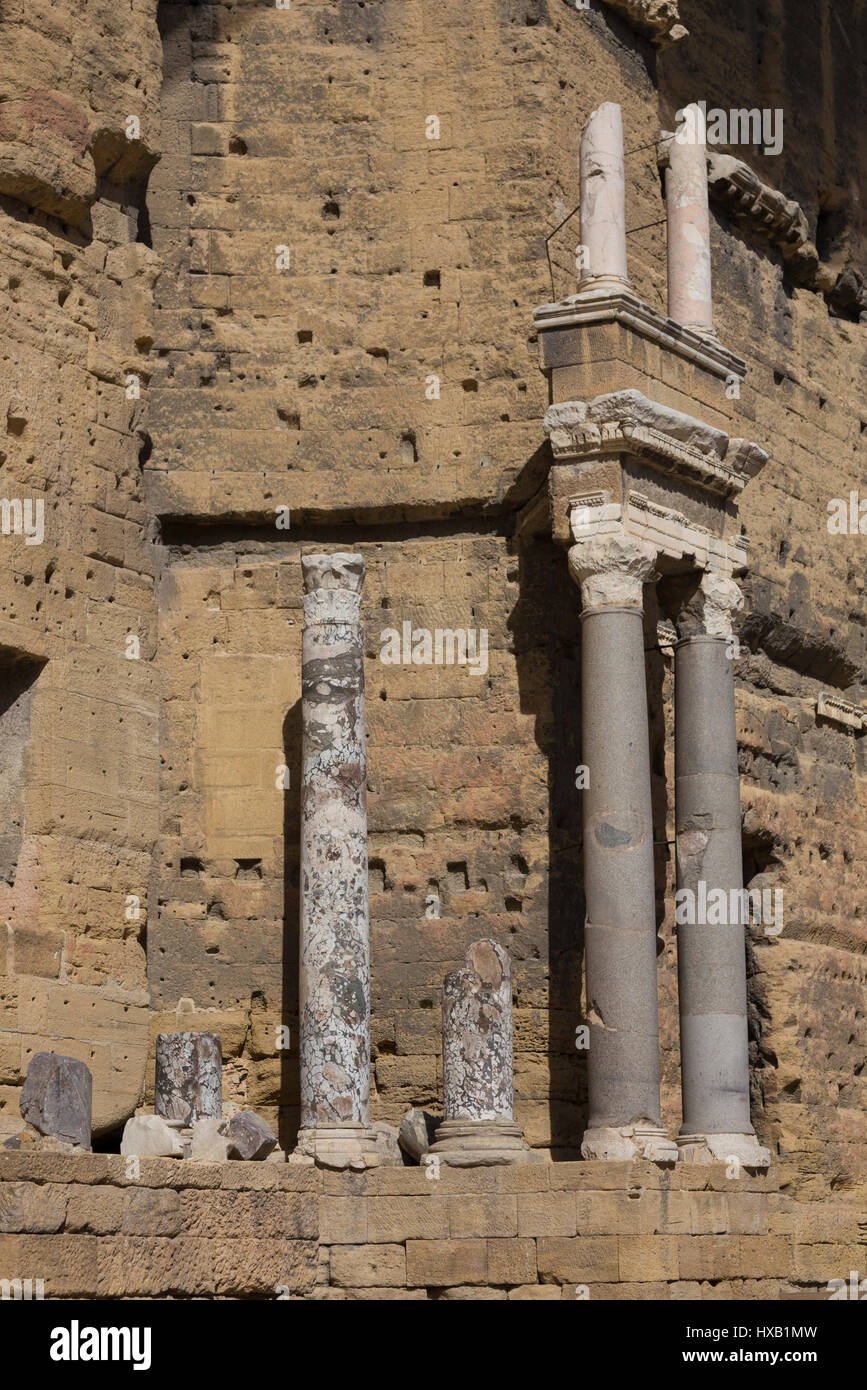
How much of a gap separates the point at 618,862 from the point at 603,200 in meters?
5.09

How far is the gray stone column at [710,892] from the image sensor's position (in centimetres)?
1642

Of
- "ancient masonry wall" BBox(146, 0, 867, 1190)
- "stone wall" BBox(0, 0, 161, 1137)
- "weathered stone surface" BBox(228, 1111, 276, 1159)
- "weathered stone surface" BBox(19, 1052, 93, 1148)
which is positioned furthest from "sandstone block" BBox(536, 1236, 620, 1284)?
"stone wall" BBox(0, 0, 161, 1137)

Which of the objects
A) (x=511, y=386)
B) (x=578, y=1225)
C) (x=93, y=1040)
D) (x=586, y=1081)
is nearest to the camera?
(x=578, y=1225)

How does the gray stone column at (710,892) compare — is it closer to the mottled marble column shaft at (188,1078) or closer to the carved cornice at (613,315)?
the carved cornice at (613,315)

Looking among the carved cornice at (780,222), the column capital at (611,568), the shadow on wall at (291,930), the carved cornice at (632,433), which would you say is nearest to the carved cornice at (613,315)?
the carved cornice at (632,433)

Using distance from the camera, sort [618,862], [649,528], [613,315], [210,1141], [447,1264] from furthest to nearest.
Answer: [649,528] < [613,315] < [618,862] < [447,1264] < [210,1141]

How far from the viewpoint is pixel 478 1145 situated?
14.9 meters

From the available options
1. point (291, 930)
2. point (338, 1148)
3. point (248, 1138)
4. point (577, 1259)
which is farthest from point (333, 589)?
point (577, 1259)

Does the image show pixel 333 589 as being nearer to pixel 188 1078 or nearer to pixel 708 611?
pixel 708 611

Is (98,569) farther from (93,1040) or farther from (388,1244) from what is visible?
(388,1244)

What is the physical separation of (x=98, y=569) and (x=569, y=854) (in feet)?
14.0

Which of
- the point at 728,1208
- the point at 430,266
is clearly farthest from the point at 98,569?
the point at 728,1208

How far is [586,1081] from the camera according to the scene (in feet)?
55.8

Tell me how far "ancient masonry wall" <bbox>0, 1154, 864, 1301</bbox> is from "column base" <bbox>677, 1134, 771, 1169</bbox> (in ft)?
1.06
